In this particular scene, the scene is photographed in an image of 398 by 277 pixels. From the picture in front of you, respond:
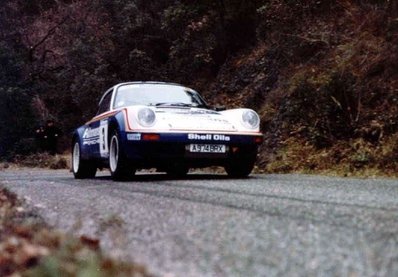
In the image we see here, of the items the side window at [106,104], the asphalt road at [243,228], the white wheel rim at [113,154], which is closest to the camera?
the asphalt road at [243,228]

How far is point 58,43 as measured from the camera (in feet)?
109

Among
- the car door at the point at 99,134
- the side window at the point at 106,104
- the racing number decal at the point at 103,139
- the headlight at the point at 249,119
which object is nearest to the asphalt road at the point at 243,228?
the headlight at the point at 249,119

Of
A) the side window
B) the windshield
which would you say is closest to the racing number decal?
the windshield

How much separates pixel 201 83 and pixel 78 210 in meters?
16.6

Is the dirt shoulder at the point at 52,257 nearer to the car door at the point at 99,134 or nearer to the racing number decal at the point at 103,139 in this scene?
the racing number decal at the point at 103,139

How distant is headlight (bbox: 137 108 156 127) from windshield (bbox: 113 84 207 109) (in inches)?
33.7

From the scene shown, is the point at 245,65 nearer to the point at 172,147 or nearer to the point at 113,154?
the point at 113,154

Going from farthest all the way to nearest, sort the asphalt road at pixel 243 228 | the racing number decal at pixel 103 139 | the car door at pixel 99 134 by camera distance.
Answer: the car door at pixel 99 134 < the racing number decal at pixel 103 139 < the asphalt road at pixel 243 228

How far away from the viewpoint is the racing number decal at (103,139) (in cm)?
864

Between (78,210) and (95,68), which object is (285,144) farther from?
(95,68)

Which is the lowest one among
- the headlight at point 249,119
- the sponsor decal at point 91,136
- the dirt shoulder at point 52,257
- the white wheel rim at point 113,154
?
the dirt shoulder at point 52,257

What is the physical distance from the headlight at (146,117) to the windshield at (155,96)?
2.81 ft

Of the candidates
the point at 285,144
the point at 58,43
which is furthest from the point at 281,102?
the point at 58,43

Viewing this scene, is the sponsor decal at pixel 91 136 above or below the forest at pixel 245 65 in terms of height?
below
